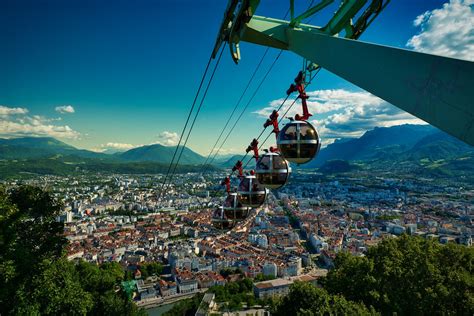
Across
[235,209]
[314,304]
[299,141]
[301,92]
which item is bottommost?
[314,304]

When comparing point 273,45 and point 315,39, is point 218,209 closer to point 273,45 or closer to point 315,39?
point 273,45

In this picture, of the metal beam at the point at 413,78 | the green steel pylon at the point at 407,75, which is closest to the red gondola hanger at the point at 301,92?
the green steel pylon at the point at 407,75

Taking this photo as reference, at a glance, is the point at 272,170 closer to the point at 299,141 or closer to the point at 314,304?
the point at 299,141

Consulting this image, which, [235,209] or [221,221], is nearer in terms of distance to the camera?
[235,209]

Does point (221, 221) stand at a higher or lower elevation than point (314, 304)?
higher

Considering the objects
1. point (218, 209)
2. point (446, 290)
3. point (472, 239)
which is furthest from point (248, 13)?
point (472, 239)

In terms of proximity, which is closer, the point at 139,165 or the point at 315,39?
the point at 315,39

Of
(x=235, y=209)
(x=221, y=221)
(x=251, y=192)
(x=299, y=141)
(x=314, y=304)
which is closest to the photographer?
(x=299, y=141)

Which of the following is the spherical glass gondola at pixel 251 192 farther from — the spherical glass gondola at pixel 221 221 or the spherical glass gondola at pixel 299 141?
the spherical glass gondola at pixel 299 141

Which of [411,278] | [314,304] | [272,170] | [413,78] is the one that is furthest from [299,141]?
[411,278]
